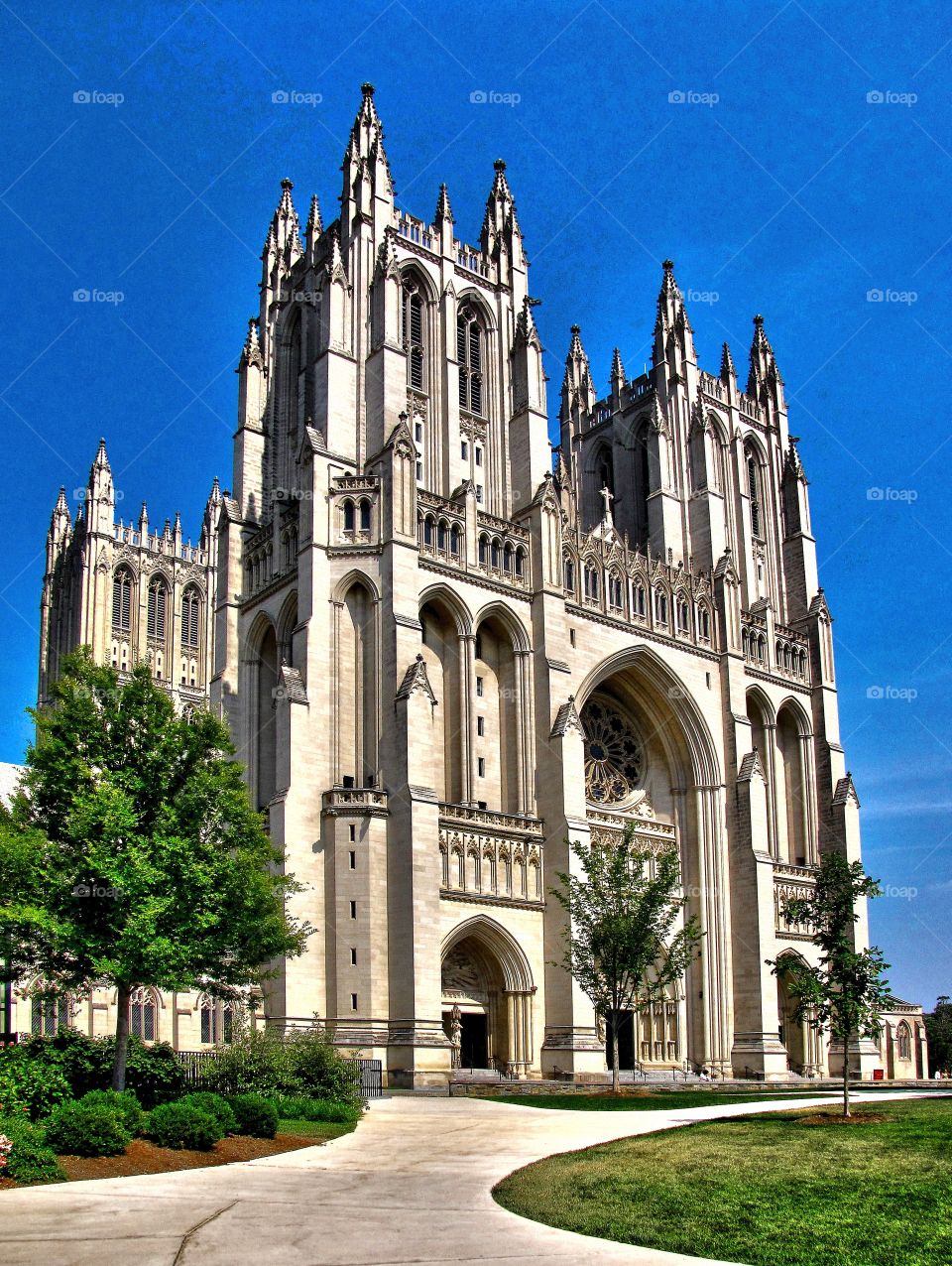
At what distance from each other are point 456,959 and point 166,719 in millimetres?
23060

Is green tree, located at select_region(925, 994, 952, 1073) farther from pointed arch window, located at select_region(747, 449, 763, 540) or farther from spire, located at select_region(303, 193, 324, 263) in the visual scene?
spire, located at select_region(303, 193, 324, 263)

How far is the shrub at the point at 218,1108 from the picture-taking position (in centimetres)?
2071

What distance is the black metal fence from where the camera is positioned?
2838 cm

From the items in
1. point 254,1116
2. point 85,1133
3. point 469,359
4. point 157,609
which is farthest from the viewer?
point 157,609

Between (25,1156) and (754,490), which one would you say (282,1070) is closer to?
(25,1156)

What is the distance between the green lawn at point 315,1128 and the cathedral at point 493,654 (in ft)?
47.2

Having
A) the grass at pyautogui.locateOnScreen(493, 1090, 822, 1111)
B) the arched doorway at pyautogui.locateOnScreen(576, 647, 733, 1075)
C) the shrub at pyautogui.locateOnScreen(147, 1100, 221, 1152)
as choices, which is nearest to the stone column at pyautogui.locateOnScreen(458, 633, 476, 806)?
the arched doorway at pyautogui.locateOnScreen(576, 647, 733, 1075)

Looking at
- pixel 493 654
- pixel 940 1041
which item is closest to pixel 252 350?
pixel 493 654

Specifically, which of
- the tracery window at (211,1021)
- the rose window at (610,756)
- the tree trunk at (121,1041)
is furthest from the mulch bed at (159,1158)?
the rose window at (610,756)

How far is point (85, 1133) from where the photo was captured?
60.5 ft

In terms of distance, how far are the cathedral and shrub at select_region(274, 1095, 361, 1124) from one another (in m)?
13.1

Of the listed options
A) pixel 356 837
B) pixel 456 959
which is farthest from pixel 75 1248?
pixel 456 959

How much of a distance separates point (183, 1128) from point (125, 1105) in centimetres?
105

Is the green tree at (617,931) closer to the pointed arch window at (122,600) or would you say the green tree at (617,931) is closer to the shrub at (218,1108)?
the shrub at (218,1108)
